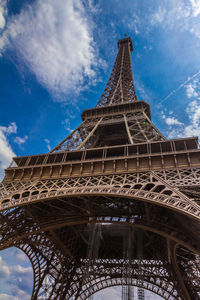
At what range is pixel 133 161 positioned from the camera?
14867 millimetres

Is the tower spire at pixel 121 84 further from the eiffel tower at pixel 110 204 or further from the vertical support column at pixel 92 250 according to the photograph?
the vertical support column at pixel 92 250

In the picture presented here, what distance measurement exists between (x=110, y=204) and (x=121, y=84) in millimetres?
18994

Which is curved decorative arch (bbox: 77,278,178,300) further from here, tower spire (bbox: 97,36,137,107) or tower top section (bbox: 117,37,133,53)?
tower top section (bbox: 117,37,133,53)

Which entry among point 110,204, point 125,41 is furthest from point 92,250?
point 125,41

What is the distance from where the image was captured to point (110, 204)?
1770cm

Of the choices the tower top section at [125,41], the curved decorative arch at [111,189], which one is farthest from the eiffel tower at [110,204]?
the tower top section at [125,41]

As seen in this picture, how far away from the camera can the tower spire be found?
29.2 m

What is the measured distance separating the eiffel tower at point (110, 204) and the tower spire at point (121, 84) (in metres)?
0.90

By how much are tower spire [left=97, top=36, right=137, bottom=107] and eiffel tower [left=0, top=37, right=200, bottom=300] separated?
90cm

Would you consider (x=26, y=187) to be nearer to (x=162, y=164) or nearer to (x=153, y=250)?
(x=162, y=164)

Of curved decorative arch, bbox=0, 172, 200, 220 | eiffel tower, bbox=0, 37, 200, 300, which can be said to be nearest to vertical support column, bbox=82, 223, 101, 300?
eiffel tower, bbox=0, 37, 200, 300

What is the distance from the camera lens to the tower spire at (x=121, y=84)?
95.9ft

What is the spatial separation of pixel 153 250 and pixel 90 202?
459 inches

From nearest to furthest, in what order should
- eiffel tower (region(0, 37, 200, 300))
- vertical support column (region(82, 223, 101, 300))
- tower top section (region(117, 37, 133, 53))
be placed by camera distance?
eiffel tower (region(0, 37, 200, 300)), vertical support column (region(82, 223, 101, 300)), tower top section (region(117, 37, 133, 53))
